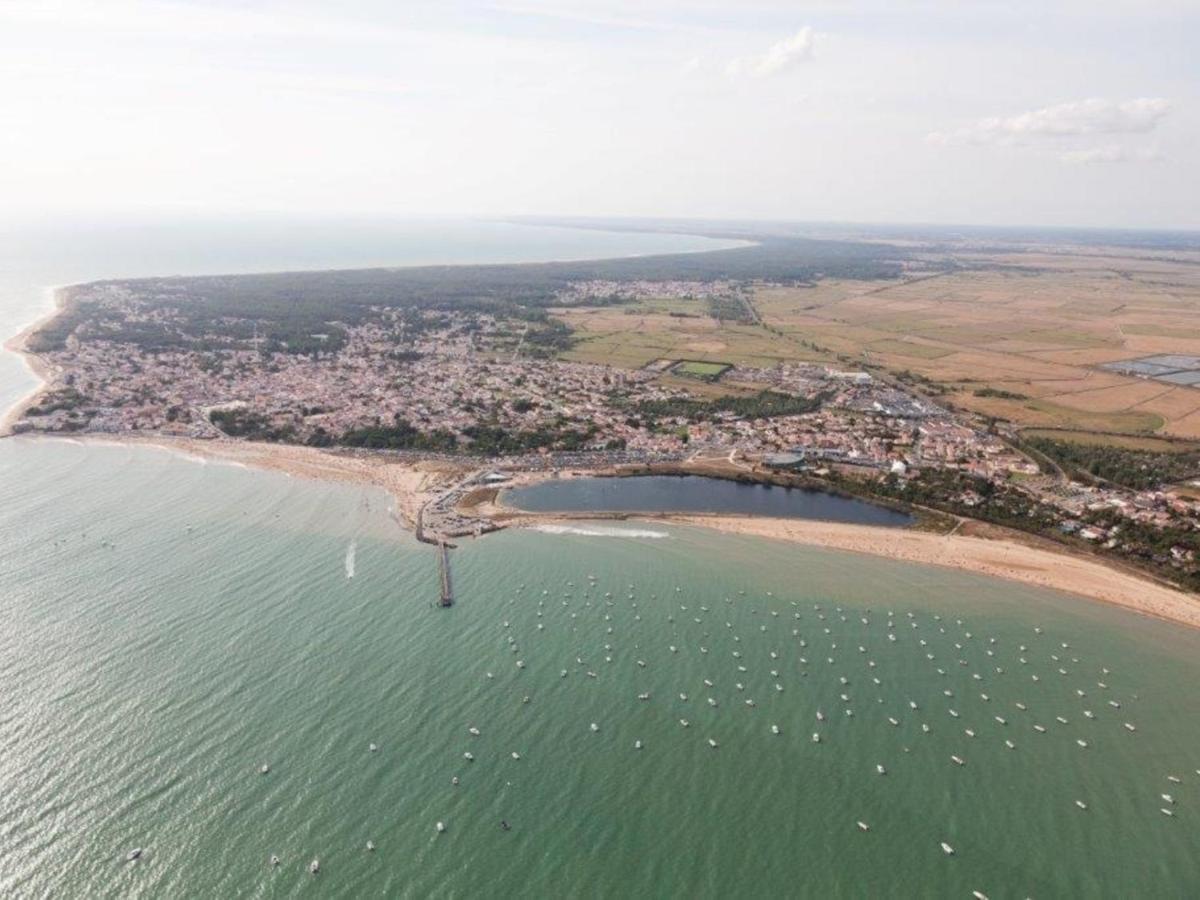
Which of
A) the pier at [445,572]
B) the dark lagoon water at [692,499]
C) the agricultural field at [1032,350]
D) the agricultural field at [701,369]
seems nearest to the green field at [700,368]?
the agricultural field at [701,369]

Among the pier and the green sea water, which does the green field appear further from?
the pier

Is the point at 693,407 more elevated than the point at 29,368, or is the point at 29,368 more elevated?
the point at 29,368

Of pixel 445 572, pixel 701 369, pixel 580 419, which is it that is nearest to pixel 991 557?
pixel 445 572

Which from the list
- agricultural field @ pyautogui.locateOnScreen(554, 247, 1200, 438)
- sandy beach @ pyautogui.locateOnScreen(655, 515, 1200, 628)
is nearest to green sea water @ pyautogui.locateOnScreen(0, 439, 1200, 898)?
sandy beach @ pyautogui.locateOnScreen(655, 515, 1200, 628)

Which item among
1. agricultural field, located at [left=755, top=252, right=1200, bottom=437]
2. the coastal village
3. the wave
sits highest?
the wave

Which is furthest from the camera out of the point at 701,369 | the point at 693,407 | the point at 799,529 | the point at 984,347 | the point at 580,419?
the point at 984,347

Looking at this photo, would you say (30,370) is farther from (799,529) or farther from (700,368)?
(799,529)

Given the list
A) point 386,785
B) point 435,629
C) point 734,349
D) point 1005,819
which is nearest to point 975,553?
point 1005,819

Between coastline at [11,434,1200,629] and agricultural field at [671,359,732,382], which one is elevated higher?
coastline at [11,434,1200,629]
